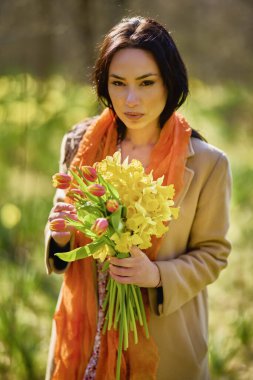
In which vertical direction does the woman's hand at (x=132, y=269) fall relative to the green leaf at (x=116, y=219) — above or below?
below

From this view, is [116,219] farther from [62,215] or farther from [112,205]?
[62,215]

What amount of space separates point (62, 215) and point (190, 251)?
48 cm

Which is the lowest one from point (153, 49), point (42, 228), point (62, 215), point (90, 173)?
point (42, 228)

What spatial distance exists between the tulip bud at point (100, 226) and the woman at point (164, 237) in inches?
12.8

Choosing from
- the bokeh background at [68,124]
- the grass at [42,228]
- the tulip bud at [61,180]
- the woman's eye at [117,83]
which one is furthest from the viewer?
the bokeh background at [68,124]

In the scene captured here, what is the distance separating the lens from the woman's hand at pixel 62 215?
1403 millimetres

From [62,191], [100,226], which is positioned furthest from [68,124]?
[100,226]

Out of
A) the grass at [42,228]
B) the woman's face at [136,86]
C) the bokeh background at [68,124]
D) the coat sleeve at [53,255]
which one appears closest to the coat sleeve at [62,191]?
the coat sleeve at [53,255]

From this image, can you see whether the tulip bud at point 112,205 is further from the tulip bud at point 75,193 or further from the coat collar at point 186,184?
the coat collar at point 186,184

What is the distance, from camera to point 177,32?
6930mm

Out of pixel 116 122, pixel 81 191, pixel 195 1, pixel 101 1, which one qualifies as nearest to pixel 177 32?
pixel 195 1

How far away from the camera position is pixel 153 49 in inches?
61.0

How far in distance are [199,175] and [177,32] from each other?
5635 mm

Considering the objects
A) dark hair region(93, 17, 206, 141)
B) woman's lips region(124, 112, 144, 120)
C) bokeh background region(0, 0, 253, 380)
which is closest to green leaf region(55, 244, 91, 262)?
woman's lips region(124, 112, 144, 120)
